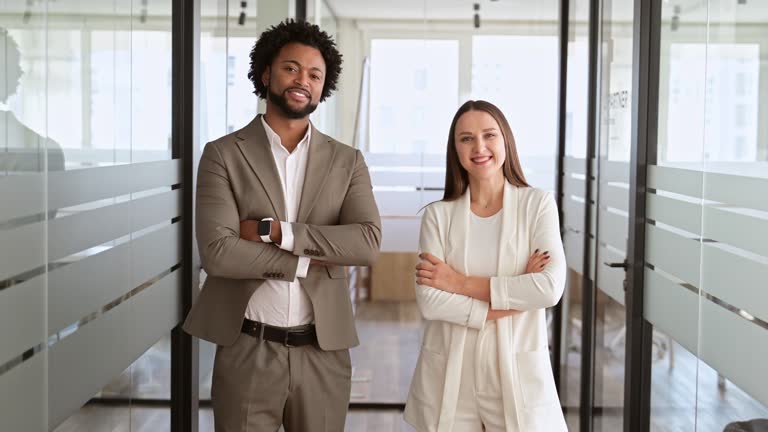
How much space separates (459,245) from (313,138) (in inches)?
22.2

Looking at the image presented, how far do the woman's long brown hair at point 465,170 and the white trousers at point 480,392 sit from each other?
1.45 ft

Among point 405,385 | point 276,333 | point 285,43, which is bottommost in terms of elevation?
point 405,385

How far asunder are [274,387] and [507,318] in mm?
698

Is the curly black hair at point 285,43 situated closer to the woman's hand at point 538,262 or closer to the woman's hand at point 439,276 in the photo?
the woman's hand at point 439,276

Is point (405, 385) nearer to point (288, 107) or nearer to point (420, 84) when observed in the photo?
point (420, 84)

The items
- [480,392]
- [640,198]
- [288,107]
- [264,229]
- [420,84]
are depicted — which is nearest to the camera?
[480,392]

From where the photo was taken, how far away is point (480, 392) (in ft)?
8.16

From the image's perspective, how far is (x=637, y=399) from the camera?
3852 mm

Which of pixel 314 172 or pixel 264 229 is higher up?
pixel 314 172

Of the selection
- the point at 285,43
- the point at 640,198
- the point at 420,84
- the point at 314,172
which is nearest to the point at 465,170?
the point at 314,172

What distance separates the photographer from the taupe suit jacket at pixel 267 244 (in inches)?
102

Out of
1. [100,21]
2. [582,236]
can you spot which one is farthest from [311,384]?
[582,236]

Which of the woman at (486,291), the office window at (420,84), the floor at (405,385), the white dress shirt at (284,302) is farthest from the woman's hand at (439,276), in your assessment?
the office window at (420,84)

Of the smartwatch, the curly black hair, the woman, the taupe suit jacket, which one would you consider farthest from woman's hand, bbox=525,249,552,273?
the curly black hair
